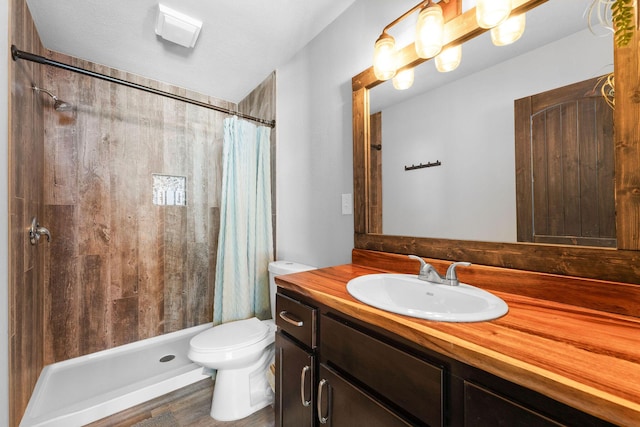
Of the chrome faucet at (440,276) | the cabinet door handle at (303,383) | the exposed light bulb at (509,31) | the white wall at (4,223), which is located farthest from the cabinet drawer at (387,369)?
the white wall at (4,223)

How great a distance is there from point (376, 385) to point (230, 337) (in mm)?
1071

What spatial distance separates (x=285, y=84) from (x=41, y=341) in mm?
2439

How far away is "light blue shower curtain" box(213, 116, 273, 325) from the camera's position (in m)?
1.84

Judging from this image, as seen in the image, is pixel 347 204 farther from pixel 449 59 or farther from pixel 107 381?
pixel 107 381

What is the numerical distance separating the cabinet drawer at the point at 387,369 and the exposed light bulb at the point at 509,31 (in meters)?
1.06

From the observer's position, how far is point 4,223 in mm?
1044

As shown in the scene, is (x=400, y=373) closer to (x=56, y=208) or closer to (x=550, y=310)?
(x=550, y=310)

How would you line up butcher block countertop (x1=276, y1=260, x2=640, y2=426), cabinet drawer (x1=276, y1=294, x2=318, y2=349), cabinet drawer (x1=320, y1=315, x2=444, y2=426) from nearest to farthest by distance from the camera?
1. butcher block countertop (x1=276, y1=260, x2=640, y2=426)
2. cabinet drawer (x1=320, y1=315, x2=444, y2=426)
3. cabinet drawer (x1=276, y1=294, x2=318, y2=349)

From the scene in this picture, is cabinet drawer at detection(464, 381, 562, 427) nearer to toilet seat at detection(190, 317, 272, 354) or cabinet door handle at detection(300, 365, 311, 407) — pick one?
cabinet door handle at detection(300, 365, 311, 407)

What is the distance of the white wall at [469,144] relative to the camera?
2.57ft

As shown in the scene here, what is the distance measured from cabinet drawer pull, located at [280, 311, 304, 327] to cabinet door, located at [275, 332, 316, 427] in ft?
0.26

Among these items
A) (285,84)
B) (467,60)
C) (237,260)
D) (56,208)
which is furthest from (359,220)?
(56,208)

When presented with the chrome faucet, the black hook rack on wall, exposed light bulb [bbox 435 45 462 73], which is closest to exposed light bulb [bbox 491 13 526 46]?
exposed light bulb [bbox 435 45 462 73]

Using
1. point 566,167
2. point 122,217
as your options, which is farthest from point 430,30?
point 122,217
